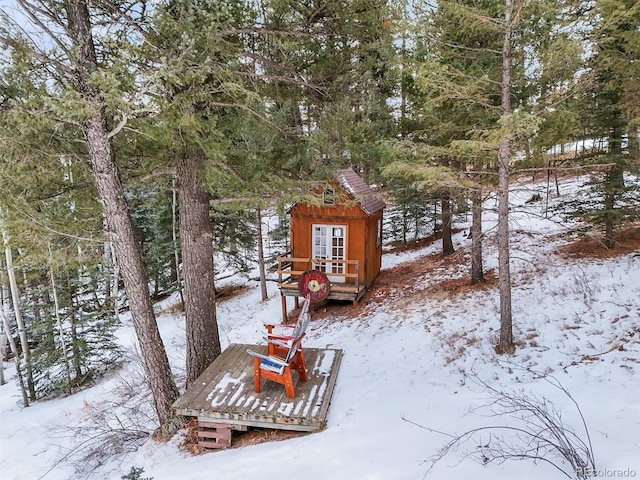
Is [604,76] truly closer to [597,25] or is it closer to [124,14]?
[597,25]

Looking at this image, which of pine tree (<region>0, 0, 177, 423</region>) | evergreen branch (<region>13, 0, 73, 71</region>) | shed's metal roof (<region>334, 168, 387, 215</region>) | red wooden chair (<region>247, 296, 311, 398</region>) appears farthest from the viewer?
shed's metal roof (<region>334, 168, 387, 215</region>)

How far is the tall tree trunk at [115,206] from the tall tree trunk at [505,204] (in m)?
5.32

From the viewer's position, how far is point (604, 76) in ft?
28.1

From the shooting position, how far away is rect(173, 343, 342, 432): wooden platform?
4.71 m

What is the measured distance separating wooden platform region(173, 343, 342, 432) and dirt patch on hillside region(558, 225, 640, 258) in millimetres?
7465

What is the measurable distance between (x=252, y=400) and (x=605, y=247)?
865cm

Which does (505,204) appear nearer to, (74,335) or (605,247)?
(605,247)

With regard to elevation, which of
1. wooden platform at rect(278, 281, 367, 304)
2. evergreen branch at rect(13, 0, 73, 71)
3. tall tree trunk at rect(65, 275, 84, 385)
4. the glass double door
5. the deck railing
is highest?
evergreen branch at rect(13, 0, 73, 71)

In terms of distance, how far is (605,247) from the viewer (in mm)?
8773

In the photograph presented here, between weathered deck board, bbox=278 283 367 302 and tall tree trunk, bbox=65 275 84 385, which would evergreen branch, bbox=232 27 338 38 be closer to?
weathered deck board, bbox=278 283 367 302

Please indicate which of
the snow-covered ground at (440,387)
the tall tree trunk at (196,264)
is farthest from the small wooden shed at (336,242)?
the tall tree trunk at (196,264)

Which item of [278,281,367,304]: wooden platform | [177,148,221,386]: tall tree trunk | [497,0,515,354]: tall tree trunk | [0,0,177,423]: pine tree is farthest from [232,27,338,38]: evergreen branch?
[278,281,367,304]: wooden platform

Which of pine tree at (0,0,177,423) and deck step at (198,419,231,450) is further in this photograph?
deck step at (198,419,231,450)

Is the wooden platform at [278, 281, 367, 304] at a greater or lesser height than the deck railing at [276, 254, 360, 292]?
lesser
